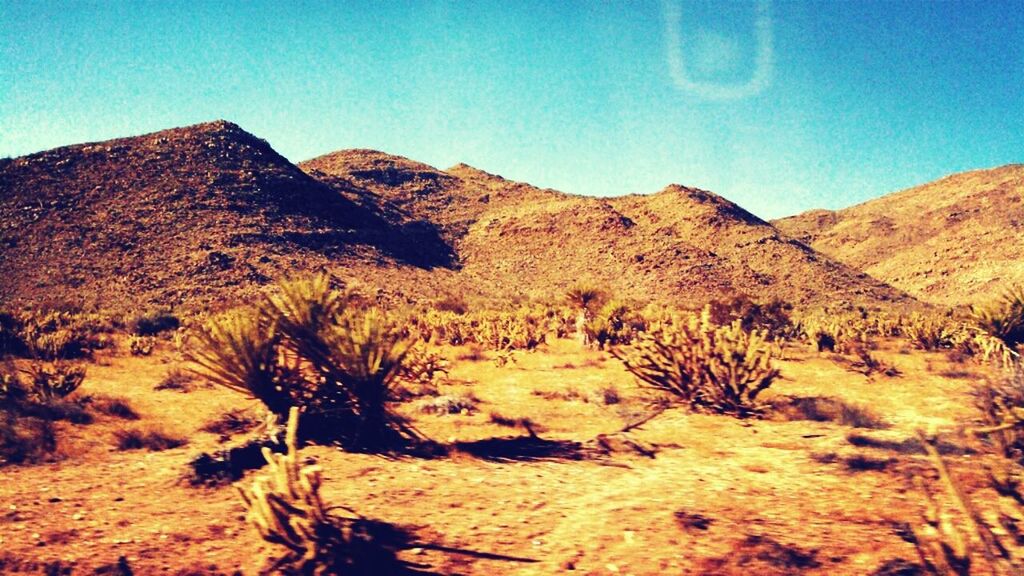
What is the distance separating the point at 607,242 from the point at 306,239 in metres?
26.6

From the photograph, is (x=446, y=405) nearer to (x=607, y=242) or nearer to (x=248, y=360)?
(x=248, y=360)

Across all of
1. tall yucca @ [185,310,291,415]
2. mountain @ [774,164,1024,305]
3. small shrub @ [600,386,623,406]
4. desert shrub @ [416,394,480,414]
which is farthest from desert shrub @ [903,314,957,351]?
mountain @ [774,164,1024,305]

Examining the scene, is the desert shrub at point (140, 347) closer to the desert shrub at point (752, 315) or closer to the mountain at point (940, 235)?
the desert shrub at point (752, 315)

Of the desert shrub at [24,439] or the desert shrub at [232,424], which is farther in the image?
the desert shrub at [232,424]

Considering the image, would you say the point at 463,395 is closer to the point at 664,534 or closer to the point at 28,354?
the point at 664,534

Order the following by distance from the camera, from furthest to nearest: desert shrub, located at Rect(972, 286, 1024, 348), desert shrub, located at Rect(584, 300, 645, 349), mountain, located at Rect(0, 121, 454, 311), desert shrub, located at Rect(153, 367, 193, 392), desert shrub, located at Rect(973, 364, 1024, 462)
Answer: mountain, located at Rect(0, 121, 454, 311)
desert shrub, located at Rect(584, 300, 645, 349)
desert shrub, located at Rect(972, 286, 1024, 348)
desert shrub, located at Rect(153, 367, 193, 392)
desert shrub, located at Rect(973, 364, 1024, 462)

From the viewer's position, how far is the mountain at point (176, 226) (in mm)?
32812

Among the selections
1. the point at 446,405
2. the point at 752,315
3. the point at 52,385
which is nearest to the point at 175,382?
the point at 52,385

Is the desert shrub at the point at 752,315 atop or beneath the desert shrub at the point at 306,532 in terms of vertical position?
atop

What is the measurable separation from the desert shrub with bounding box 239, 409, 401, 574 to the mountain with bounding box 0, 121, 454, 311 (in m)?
29.2

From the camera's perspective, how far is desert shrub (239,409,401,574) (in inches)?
132

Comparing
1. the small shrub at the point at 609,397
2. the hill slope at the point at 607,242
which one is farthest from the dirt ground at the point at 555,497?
the hill slope at the point at 607,242

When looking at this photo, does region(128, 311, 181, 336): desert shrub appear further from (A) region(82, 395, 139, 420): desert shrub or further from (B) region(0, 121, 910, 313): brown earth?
(A) region(82, 395, 139, 420): desert shrub

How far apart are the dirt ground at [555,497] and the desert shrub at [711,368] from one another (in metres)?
0.58
